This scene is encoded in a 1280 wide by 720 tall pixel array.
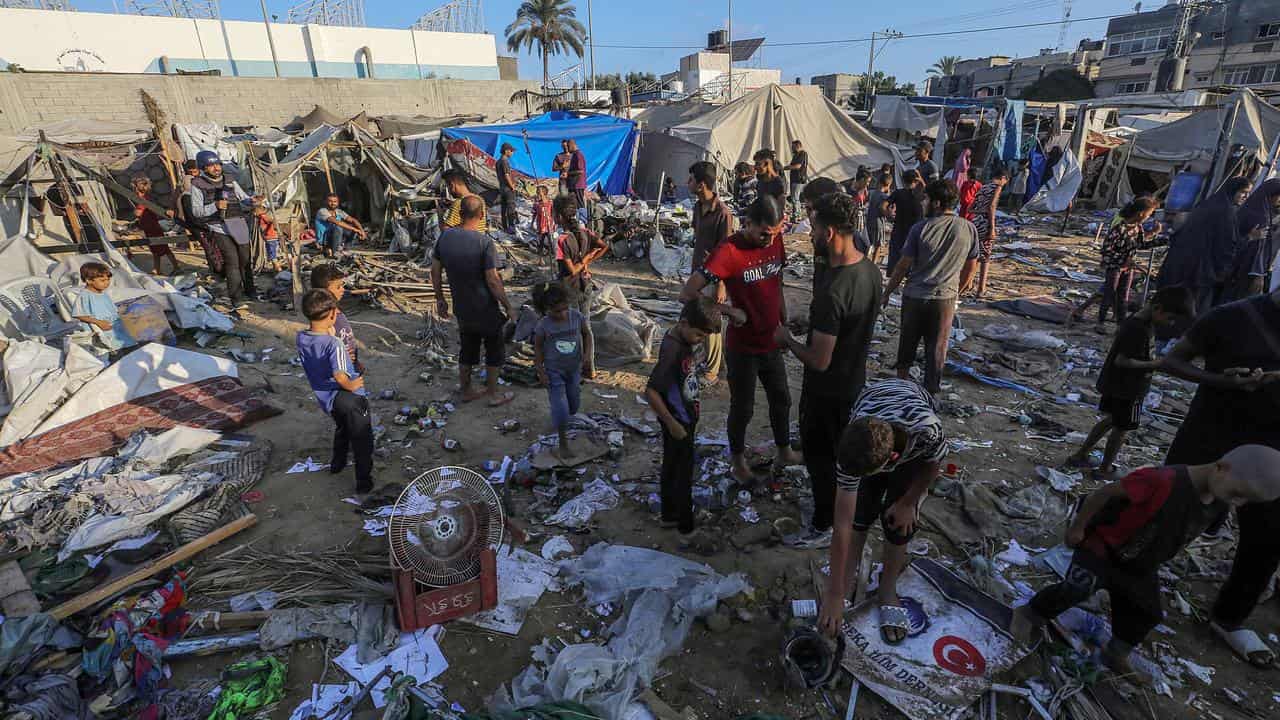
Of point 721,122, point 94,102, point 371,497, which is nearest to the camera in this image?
point 371,497

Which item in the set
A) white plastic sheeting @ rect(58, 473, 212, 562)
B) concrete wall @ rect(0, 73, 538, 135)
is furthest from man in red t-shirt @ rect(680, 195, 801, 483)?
concrete wall @ rect(0, 73, 538, 135)

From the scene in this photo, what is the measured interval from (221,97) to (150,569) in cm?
2483

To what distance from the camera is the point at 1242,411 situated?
2883 mm

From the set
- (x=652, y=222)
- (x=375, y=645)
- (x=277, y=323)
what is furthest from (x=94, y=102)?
(x=375, y=645)

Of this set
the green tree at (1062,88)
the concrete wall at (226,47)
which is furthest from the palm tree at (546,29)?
the green tree at (1062,88)

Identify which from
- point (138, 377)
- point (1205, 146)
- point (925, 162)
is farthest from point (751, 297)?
point (1205, 146)

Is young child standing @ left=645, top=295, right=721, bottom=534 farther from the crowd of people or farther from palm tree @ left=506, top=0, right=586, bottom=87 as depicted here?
palm tree @ left=506, top=0, right=586, bottom=87

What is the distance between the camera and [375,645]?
296 cm

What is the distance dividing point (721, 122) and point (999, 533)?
13469mm

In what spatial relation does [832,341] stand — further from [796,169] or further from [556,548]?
[796,169]

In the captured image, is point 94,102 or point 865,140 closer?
point 865,140

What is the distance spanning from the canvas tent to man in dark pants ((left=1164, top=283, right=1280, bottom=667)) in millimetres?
12786

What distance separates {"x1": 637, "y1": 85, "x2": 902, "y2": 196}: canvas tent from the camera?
15125 mm

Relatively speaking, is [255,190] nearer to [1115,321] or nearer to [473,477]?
[473,477]
